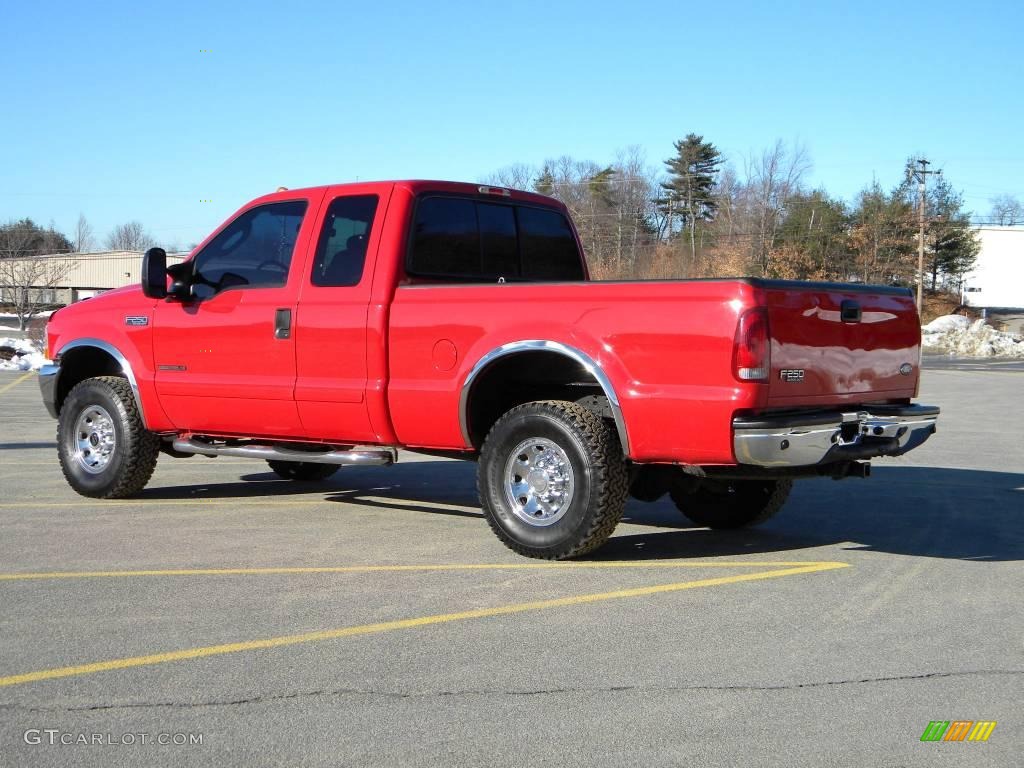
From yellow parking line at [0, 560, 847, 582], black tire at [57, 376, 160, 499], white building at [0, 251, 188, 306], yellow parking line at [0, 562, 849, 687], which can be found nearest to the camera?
yellow parking line at [0, 562, 849, 687]

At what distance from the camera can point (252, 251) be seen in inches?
339

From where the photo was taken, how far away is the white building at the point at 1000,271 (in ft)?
279

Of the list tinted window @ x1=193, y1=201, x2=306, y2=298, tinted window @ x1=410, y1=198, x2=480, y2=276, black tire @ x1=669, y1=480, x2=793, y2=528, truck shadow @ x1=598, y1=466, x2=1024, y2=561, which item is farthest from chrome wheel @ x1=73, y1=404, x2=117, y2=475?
black tire @ x1=669, y1=480, x2=793, y2=528

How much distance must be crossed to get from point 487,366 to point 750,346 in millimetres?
1676

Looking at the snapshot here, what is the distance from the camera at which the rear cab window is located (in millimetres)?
8078

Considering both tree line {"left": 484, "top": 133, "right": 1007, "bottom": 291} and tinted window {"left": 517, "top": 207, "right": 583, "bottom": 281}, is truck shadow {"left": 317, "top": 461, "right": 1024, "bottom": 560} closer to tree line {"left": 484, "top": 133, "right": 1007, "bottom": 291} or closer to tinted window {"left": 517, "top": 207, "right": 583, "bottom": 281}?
tinted window {"left": 517, "top": 207, "right": 583, "bottom": 281}

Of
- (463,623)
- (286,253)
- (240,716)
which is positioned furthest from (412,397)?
(240,716)

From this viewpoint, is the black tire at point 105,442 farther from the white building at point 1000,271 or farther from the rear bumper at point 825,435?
the white building at point 1000,271

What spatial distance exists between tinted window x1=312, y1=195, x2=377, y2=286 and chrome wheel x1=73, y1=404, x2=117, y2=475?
2.30 m

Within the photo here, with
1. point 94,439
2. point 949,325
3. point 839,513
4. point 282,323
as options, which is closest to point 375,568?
point 282,323

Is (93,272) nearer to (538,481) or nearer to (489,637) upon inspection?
(538,481)

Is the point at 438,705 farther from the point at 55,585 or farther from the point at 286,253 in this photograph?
the point at 286,253

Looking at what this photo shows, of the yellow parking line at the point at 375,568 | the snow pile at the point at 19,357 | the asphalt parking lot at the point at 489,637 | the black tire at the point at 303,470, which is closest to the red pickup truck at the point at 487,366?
the yellow parking line at the point at 375,568

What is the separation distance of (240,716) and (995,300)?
88.5 meters
